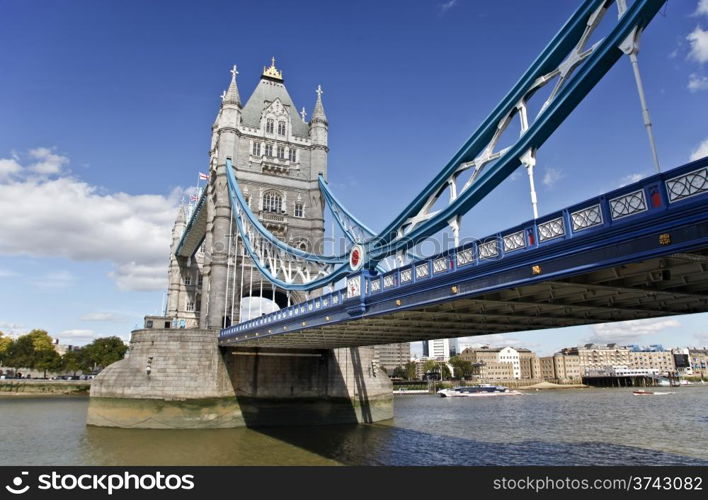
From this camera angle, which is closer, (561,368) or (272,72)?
(272,72)

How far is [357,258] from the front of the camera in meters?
17.8

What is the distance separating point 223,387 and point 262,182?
16.8 meters

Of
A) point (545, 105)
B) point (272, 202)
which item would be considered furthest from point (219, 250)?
point (545, 105)

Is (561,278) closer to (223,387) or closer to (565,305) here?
(565,305)

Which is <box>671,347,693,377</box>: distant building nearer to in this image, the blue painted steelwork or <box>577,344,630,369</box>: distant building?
<box>577,344,630,369</box>: distant building

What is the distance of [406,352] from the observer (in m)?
187

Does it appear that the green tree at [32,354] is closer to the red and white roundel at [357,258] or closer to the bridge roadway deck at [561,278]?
the bridge roadway deck at [561,278]

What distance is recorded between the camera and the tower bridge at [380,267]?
9156 mm

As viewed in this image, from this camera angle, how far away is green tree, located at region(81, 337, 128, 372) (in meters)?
77.6

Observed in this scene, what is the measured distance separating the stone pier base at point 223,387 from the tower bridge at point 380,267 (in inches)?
3.2

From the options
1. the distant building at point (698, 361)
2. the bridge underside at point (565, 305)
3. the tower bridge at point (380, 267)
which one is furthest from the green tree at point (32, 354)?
the distant building at point (698, 361)
